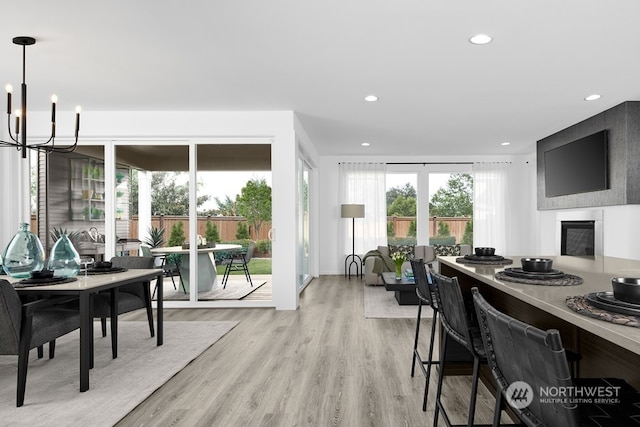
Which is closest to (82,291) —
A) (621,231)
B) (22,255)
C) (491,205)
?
(22,255)

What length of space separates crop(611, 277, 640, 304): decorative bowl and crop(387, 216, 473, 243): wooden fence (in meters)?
7.92

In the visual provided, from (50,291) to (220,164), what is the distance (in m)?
3.20

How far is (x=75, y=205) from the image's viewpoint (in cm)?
559

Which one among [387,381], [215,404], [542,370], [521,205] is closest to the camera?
[542,370]

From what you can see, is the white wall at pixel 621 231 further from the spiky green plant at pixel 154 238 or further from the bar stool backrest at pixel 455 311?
the spiky green plant at pixel 154 238

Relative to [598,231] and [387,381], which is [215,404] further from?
[598,231]

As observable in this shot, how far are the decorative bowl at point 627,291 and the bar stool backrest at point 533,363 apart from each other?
34 cm

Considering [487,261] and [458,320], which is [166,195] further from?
[458,320]

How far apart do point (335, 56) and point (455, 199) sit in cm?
613

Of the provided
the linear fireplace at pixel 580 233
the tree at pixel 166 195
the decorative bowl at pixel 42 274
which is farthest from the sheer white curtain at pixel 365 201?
the decorative bowl at pixel 42 274

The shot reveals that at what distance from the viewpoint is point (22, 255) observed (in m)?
3.01

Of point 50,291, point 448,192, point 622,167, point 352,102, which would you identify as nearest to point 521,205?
point 448,192

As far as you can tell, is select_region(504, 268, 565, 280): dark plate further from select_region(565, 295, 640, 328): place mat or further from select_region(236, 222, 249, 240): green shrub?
select_region(236, 222, 249, 240): green shrub

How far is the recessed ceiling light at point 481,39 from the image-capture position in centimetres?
325
